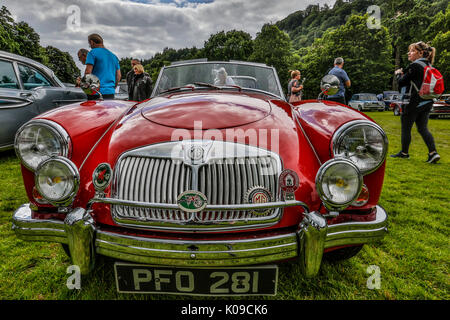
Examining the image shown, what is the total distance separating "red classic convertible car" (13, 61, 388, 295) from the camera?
Answer: 4.45 ft

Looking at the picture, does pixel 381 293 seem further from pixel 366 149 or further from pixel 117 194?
pixel 117 194

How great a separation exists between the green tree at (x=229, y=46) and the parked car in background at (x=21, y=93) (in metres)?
37.8

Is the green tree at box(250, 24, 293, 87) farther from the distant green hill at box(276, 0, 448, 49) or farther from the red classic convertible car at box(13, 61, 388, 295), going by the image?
the red classic convertible car at box(13, 61, 388, 295)

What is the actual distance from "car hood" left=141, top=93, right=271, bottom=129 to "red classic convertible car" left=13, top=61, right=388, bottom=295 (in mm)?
15

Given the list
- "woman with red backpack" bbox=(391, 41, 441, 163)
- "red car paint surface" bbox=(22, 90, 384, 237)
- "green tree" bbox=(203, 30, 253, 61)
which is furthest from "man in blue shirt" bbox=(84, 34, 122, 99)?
"green tree" bbox=(203, 30, 253, 61)

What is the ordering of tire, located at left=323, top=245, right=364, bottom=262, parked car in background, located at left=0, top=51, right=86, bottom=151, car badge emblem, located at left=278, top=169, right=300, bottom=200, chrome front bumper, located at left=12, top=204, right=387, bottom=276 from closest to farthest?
1. chrome front bumper, located at left=12, top=204, right=387, bottom=276
2. car badge emblem, located at left=278, top=169, right=300, bottom=200
3. tire, located at left=323, top=245, right=364, bottom=262
4. parked car in background, located at left=0, top=51, right=86, bottom=151

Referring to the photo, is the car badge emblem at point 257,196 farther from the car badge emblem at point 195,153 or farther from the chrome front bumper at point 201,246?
the car badge emblem at point 195,153

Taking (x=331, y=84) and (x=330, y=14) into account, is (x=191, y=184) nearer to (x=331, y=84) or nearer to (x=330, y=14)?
(x=331, y=84)

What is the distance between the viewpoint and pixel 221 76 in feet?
9.77

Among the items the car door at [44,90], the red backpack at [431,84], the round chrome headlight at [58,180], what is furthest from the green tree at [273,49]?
the round chrome headlight at [58,180]

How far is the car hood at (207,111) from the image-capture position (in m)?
1.70

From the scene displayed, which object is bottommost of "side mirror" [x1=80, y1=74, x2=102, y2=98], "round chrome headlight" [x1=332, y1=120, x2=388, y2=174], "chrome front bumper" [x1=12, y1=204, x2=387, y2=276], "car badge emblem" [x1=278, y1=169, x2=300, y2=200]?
"chrome front bumper" [x1=12, y1=204, x2=387, y2=276]
